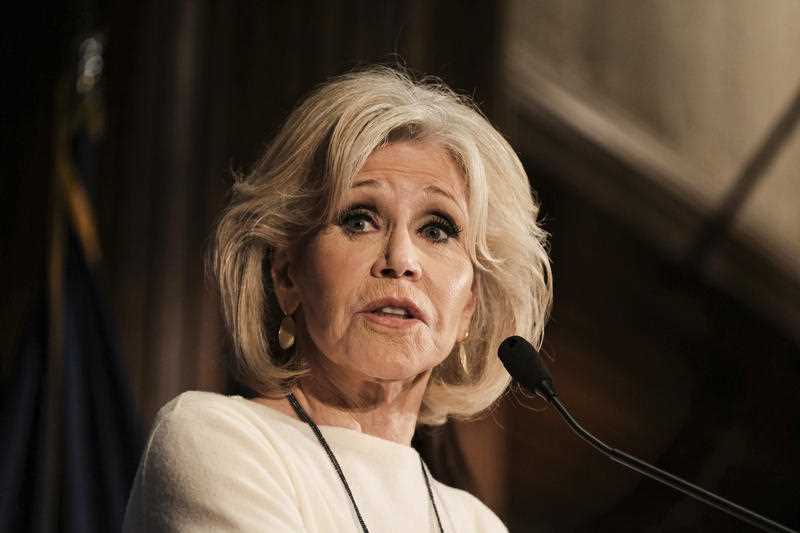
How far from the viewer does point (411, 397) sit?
1.34 meters

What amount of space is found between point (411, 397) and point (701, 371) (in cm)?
48

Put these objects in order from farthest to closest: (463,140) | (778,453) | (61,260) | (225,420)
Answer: (61,260) → (778,453) → (463,140) → (225,420)

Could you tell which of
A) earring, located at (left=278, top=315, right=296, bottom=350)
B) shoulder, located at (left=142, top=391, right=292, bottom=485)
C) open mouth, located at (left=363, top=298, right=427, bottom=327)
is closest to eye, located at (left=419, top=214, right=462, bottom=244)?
open mouth, located at (left=363, top=298, right=427, bottom=327)

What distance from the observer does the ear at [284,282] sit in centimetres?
131

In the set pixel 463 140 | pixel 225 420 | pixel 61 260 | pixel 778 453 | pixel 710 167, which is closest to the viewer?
pixel 225 420

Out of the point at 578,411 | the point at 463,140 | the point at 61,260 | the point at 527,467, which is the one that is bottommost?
the point at 61,260

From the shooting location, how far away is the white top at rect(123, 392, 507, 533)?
102 centimetres

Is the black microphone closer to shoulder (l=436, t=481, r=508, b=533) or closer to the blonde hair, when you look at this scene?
the blonde hair

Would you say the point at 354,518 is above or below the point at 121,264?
above

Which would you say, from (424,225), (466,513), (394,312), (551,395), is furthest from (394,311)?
(466,513)

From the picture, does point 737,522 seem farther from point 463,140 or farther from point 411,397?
point 463,140

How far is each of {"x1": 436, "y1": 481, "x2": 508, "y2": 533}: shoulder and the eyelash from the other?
0.36 metres

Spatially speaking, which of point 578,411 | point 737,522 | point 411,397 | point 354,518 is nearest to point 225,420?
point 354,518

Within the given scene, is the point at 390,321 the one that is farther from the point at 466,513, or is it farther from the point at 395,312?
the point at 466,513
